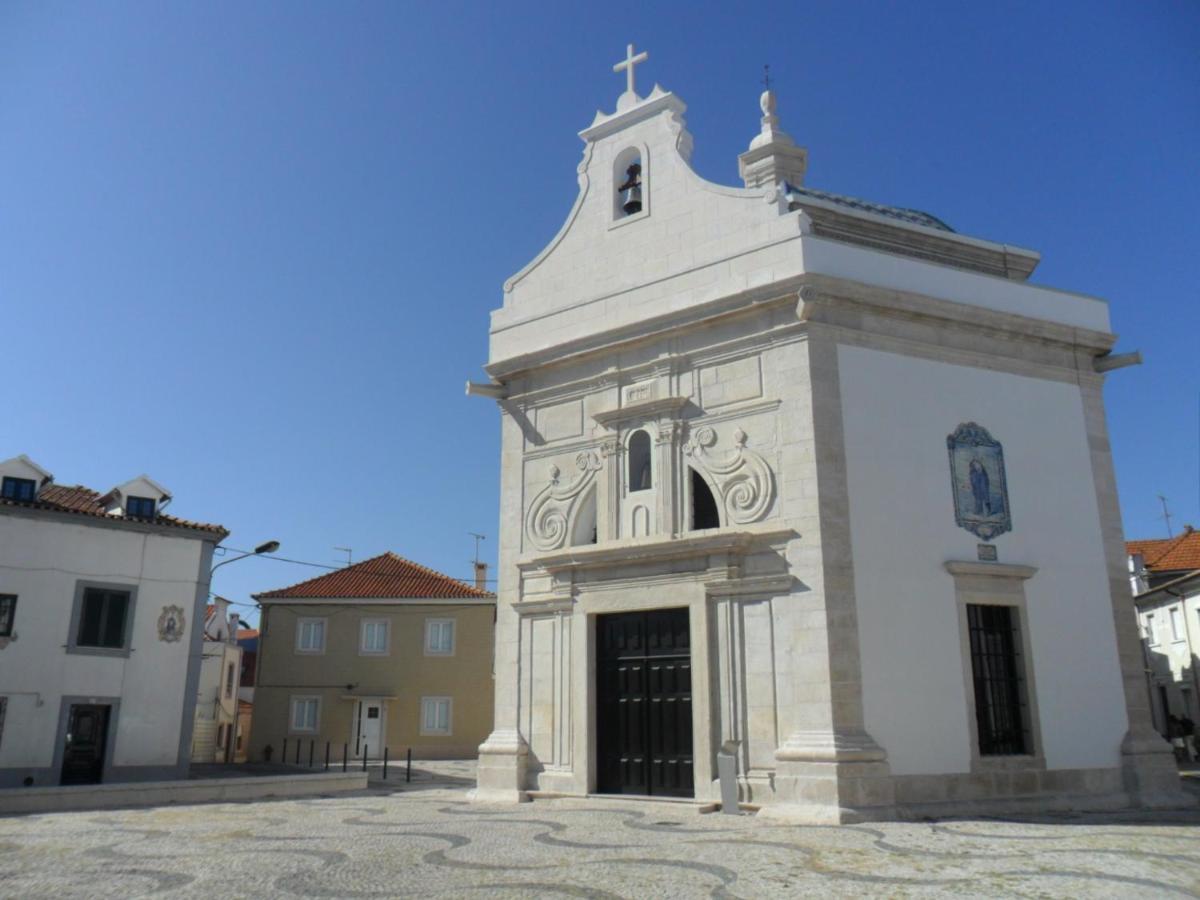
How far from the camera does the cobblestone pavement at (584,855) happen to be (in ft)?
24.2

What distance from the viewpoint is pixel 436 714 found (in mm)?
31078

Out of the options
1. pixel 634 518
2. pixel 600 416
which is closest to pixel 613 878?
pixel 634 518

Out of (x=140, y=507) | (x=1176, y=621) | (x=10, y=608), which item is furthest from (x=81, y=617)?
(x=1176, y=621)

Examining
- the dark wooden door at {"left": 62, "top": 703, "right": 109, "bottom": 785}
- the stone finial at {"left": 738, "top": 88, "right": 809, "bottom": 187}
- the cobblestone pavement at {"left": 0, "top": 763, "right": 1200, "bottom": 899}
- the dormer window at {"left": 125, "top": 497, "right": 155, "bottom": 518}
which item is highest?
the stone finial at {"left": 738, "top": 88, "right": 809, "bottom": 187}

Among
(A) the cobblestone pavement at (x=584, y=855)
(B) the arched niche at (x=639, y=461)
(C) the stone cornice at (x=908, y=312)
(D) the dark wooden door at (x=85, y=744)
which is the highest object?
(C) the stone cornice at (x=908, y=312)

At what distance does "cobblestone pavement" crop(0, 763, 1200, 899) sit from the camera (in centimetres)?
738

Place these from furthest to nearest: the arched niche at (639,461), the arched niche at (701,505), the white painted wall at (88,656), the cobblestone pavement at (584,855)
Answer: the white painted wall at (88,656) → the arched niche at (639,461) → the arched niche at (701,505) → the cobblestone pavement at (584,855)

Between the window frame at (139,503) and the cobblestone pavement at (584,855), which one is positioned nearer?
Answer: the cobblestone pavement at (584,855)

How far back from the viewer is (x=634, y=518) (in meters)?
14.4

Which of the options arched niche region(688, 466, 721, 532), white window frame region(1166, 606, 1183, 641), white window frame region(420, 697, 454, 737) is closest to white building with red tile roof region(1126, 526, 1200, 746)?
white window frame region(1166, 606, 1183, 641)

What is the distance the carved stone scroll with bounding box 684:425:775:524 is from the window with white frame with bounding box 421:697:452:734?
19.9 m

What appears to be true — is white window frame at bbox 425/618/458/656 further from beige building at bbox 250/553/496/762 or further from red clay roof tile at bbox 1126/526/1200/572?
red clay roof tile at bbox 1126/526/1200/572

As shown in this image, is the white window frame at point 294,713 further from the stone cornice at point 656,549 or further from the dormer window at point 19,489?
the stone cornice at point 656,549

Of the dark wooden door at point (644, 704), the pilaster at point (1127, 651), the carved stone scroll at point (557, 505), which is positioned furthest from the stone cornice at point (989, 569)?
the carved stone scroll at point (557, 505)
